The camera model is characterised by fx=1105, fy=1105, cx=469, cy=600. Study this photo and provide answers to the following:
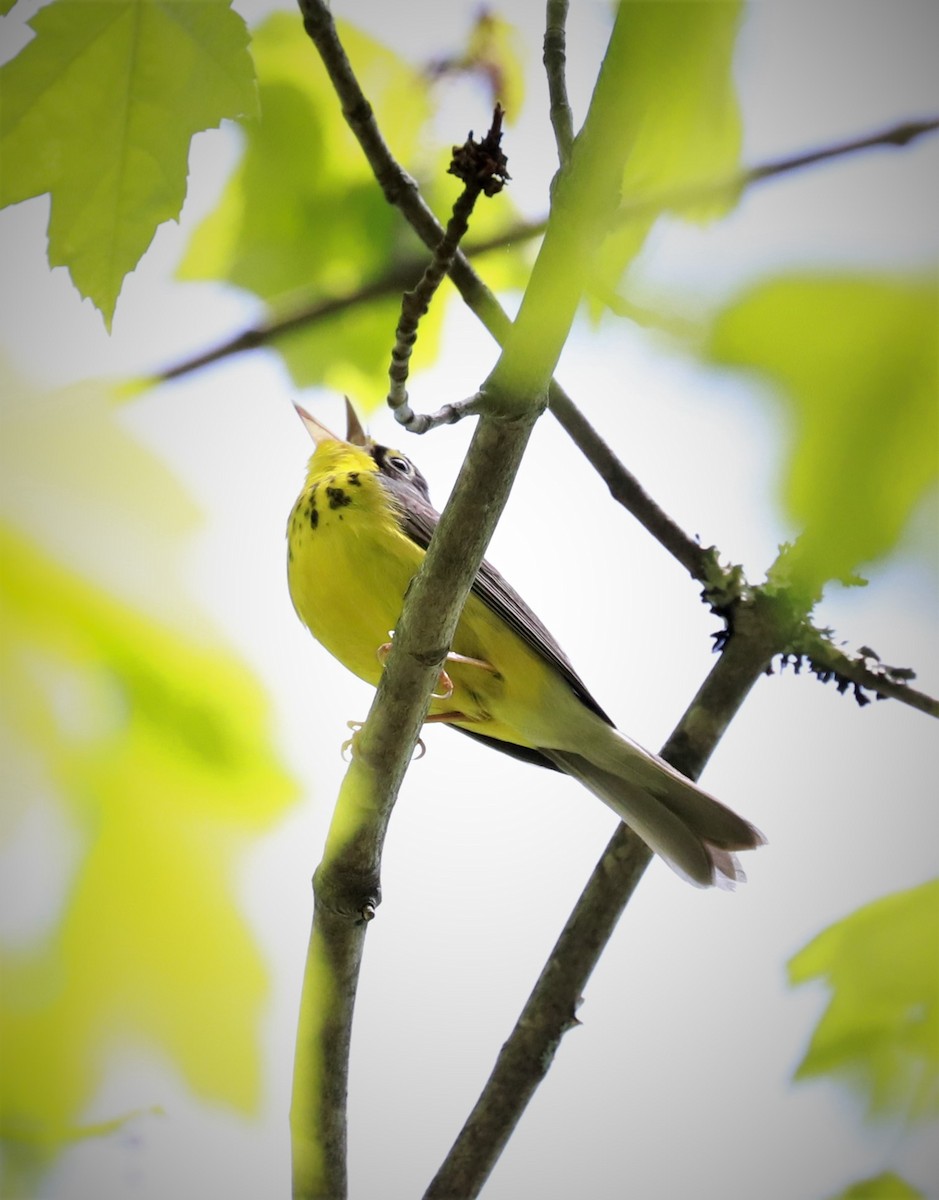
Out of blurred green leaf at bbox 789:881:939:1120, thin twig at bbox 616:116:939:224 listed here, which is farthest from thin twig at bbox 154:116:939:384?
blurred green leaf at bbox 789:881:939:1120

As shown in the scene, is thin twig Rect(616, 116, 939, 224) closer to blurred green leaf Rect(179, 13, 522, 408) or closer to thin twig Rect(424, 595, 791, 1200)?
blurred green leaf Rect(179, 13, 522, 408)

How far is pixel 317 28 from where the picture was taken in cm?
180

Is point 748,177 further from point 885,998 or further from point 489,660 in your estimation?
point 489,660

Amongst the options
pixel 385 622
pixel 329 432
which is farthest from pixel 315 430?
pixel 385 622

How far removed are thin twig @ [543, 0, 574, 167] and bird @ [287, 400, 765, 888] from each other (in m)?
1.73

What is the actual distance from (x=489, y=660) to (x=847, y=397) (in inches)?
105

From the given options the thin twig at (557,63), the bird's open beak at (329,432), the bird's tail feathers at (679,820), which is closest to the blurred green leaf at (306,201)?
the thin twig at (557,63)

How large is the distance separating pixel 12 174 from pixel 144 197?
17cm

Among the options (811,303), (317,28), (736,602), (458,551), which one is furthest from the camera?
(736,602)

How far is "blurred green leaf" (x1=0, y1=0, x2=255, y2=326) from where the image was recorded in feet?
4.66

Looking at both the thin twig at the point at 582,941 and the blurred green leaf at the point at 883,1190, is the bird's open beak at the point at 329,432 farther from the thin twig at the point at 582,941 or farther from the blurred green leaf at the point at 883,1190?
the blurred green leaf at the point at 883,1190

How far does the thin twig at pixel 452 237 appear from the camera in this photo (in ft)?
4.45

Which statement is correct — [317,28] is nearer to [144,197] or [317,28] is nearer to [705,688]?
[144,197]

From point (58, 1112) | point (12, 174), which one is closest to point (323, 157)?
point (12, 174)
